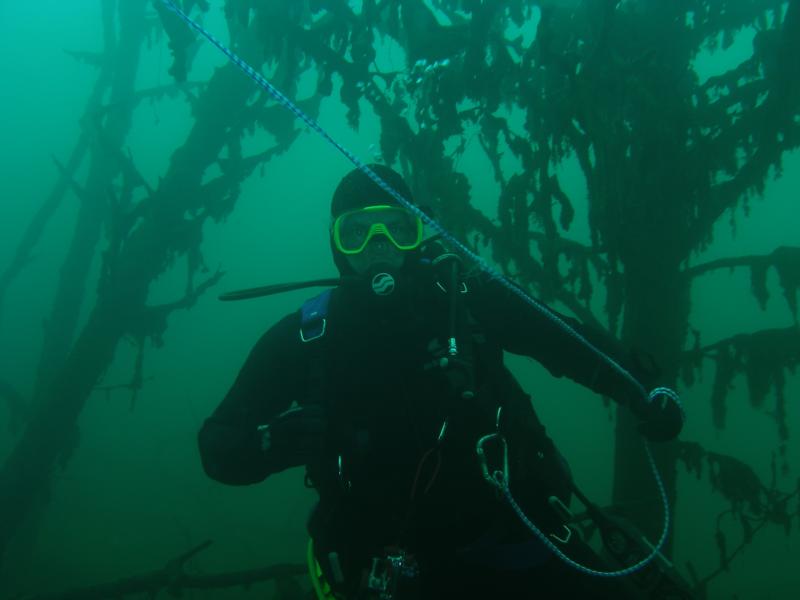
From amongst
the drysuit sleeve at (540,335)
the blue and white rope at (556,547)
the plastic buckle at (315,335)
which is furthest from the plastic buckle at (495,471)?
the plastic buckle at (315,335)

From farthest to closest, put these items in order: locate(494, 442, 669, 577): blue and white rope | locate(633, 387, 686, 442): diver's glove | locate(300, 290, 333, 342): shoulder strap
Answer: locate(300, 290, 333, 342): shoulder strap, locate(633, 387, 686, 442): diver's glove, locate(494, 442, 669, 577): blue and white rope

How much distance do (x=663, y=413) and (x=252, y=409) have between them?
207 centimetres

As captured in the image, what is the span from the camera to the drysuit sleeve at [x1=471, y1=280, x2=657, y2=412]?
9.49 feet

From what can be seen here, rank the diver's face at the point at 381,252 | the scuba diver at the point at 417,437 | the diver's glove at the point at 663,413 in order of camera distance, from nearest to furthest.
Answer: the scuba diver at the point at 417,437
the diver's glove at the point at 663,413
the diver's face at the point at 381,252

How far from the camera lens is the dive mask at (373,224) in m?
3.24

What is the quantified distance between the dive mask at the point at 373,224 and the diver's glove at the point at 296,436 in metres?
1.19

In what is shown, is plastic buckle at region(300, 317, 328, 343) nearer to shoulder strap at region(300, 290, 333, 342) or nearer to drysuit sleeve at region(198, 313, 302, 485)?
shoulder strap at region(300, 290, 333, 342)

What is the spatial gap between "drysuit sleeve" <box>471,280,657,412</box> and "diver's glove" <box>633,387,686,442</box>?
227mm

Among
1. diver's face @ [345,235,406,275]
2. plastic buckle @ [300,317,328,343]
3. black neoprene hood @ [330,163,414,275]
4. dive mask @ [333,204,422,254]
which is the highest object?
black neoprene hood @ [330,163,414,275]

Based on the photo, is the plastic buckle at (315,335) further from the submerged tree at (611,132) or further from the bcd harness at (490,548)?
the submerged tree at (611,132)

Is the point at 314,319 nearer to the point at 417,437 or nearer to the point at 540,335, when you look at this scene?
the point at 417,437

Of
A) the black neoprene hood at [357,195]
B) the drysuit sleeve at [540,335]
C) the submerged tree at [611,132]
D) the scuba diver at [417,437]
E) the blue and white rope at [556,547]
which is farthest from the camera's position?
the submerged tree at [611,132]

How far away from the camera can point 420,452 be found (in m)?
2.34

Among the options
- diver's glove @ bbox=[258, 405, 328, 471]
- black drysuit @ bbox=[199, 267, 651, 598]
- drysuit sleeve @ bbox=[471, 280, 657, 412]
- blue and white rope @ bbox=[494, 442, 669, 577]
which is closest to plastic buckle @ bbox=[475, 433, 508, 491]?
blue and white rope @ bbox=[494, 442, 669, 577]
